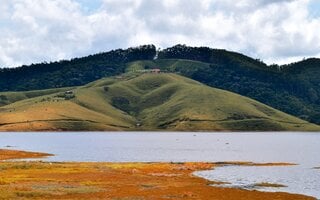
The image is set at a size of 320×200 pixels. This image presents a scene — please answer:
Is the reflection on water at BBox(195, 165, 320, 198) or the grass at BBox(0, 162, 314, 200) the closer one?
the grass at BBox(0, 162, 314, 200)

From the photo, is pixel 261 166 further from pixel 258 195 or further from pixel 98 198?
pixel 98 198

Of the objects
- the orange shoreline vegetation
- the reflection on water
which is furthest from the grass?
the reflection on water

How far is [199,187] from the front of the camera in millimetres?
72812

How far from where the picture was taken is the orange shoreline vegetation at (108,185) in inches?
2446

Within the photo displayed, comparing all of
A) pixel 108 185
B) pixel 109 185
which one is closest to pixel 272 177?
pixel 109 185

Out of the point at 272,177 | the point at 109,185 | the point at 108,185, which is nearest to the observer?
the point at 108,185

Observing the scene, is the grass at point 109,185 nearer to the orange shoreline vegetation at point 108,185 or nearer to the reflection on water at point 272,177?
the orange shoreline vegetation at point 108,185

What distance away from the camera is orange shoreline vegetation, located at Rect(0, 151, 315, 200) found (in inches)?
2446

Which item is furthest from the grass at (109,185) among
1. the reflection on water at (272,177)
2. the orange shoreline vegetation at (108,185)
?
the reflection on water at (272,177)

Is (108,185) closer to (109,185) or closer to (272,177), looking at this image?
(109,185)

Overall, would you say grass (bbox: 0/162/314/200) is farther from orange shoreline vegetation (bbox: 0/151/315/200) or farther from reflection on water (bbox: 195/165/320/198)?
reflection on water (bbox: 195/165/320/198)

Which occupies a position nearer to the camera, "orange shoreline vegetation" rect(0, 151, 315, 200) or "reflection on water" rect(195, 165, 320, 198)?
"orange shoreline vegetation" rect(0, 151, 315, 200)

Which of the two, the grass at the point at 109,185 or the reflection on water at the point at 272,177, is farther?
the reflection on water at the point at 272,177

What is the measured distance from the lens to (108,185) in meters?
72.1
